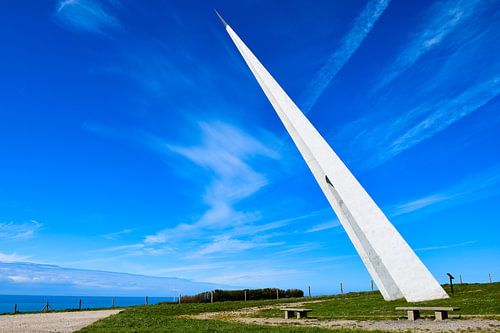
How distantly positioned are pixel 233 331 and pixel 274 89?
10.0 meters

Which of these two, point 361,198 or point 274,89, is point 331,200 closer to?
point 361,198

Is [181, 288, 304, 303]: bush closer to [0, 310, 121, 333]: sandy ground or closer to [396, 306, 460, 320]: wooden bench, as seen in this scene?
[0, 310, 121, 333]: sandy ground

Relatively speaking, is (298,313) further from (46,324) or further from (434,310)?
(46,324)

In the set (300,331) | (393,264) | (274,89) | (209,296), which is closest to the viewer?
(300,331)

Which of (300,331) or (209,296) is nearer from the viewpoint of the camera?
(300,331)

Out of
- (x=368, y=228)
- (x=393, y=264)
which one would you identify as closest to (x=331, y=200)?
(x=368, y=228)

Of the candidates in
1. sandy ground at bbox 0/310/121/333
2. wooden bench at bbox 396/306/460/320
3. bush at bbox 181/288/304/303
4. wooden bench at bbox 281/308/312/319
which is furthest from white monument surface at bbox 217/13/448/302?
bush at bbox 181/288/304/303

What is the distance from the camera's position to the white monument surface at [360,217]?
11.9 meters

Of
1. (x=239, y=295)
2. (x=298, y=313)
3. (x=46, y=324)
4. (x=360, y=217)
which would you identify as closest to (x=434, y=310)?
(x=360, y=217)

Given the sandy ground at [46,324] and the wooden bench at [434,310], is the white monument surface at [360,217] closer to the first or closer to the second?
the wooden bench at [434,310]

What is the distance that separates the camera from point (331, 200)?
14.5 metres

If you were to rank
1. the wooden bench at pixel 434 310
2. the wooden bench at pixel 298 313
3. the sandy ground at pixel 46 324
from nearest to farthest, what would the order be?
the wooden bench at pixel 434 310
the sandy ground at pixel 46 324
the wooden bench at pixel 298 313

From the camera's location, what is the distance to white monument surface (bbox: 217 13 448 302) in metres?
11.9

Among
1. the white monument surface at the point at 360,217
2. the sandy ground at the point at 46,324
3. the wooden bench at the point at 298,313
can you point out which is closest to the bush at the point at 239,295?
the sandy ground at the point at 46,324
